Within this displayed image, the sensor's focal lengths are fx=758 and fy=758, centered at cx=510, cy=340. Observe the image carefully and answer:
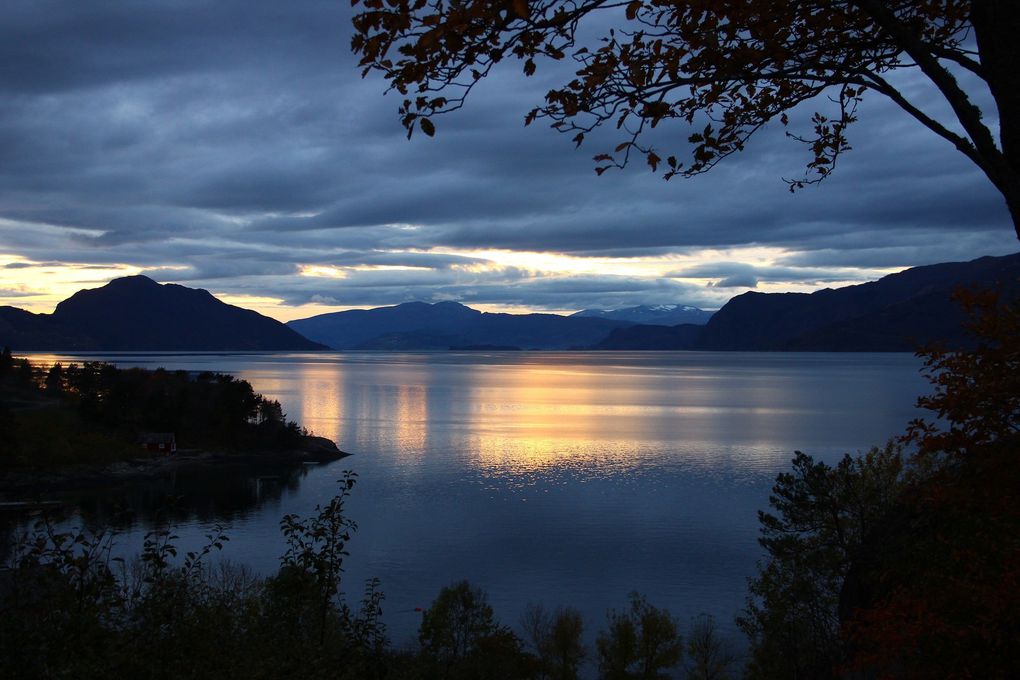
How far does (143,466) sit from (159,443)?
8.42 meters

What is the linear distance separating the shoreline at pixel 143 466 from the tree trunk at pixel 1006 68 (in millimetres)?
75103

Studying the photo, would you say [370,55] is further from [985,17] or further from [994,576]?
[994,576]

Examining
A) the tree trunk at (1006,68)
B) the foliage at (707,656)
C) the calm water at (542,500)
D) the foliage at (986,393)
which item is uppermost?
the tree trunk at (1006,68)

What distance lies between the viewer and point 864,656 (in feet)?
48.3

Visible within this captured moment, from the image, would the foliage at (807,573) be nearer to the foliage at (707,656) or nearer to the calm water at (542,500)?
the foliage at (707,656)

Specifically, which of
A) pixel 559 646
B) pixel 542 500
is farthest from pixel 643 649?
pixel 542 500

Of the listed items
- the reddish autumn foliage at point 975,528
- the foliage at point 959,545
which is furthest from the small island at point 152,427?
the reddish autumn foliage at point 975,528

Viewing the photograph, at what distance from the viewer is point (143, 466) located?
8706 cm

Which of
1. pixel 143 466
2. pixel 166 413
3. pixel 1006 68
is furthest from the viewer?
pixel 166 413

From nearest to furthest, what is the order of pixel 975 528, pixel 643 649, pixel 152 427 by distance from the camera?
pixel 975 528 < pixel 643 649 < pixel 152 427

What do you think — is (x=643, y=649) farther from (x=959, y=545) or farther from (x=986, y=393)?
(x=986, y=393)

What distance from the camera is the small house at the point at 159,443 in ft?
310

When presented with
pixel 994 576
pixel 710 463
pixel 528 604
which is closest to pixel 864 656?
pixel 994 576

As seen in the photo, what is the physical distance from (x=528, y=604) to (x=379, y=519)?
22.1 meters
